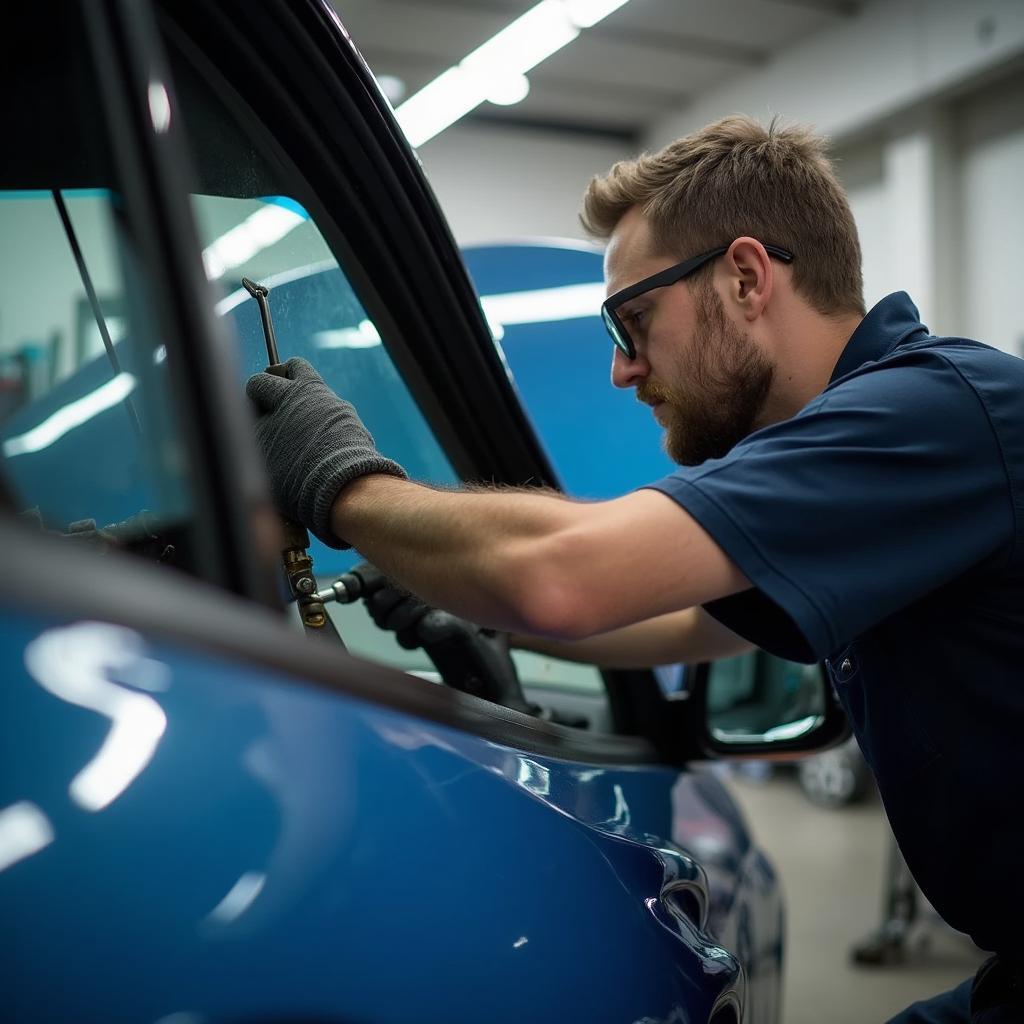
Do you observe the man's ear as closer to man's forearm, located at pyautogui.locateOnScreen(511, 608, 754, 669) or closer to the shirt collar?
the shirt collar

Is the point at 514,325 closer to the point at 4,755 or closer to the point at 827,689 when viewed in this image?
the point at 827,689

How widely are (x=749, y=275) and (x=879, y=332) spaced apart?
0.19 m

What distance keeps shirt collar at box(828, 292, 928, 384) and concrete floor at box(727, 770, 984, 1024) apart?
2626mm

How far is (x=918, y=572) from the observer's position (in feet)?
3.30

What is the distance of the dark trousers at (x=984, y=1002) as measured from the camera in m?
1.18

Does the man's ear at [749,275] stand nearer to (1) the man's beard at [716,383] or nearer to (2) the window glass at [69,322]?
(1) the man's beard at [716,383]

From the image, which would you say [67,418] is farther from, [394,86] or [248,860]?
[394,86]

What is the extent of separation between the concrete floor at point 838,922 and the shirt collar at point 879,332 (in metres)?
2.63

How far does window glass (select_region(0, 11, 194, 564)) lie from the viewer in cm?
73

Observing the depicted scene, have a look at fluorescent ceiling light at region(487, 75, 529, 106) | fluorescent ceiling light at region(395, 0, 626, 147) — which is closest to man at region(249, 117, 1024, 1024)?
fluorescent ceiling light at region(395, 0, 626, 147)

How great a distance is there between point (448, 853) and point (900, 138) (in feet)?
27.1

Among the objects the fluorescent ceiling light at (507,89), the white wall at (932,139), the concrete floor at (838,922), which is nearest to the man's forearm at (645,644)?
the concrete floor at (838,922)

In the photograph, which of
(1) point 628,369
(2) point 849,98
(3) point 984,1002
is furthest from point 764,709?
(2) point 849,98

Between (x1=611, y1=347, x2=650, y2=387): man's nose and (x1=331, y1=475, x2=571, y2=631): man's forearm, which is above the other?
(x1=611, y1=347, x2=650, y2=387): man's nose
